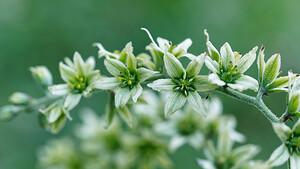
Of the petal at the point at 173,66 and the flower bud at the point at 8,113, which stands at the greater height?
the petal at the point at 173,66

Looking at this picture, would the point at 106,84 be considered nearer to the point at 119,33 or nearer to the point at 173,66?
the point at 173,66

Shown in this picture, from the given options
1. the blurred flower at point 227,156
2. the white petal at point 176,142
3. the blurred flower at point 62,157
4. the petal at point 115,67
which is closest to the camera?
the petal at point 115,67

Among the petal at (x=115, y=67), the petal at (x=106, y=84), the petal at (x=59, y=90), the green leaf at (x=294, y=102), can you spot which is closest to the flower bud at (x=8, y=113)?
the petal at (x=59, y=90)

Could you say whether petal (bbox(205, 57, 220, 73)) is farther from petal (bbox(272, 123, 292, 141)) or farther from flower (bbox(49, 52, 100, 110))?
flower (bbox(49, 52, 100, 110))

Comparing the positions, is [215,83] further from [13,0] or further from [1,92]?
[13,0]

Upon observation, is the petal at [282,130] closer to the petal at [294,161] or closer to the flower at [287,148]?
the flower at [287,148]

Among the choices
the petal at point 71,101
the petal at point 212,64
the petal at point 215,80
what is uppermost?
the petal at point 212,64

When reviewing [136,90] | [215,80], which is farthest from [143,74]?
[215,80]

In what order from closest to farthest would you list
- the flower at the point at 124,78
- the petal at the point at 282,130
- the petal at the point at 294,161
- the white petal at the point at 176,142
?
the petal at the point at 282,130 < the petal at the point at 294,161 < the flower at the point at 124,78 < the white petal at the point at 176,142
